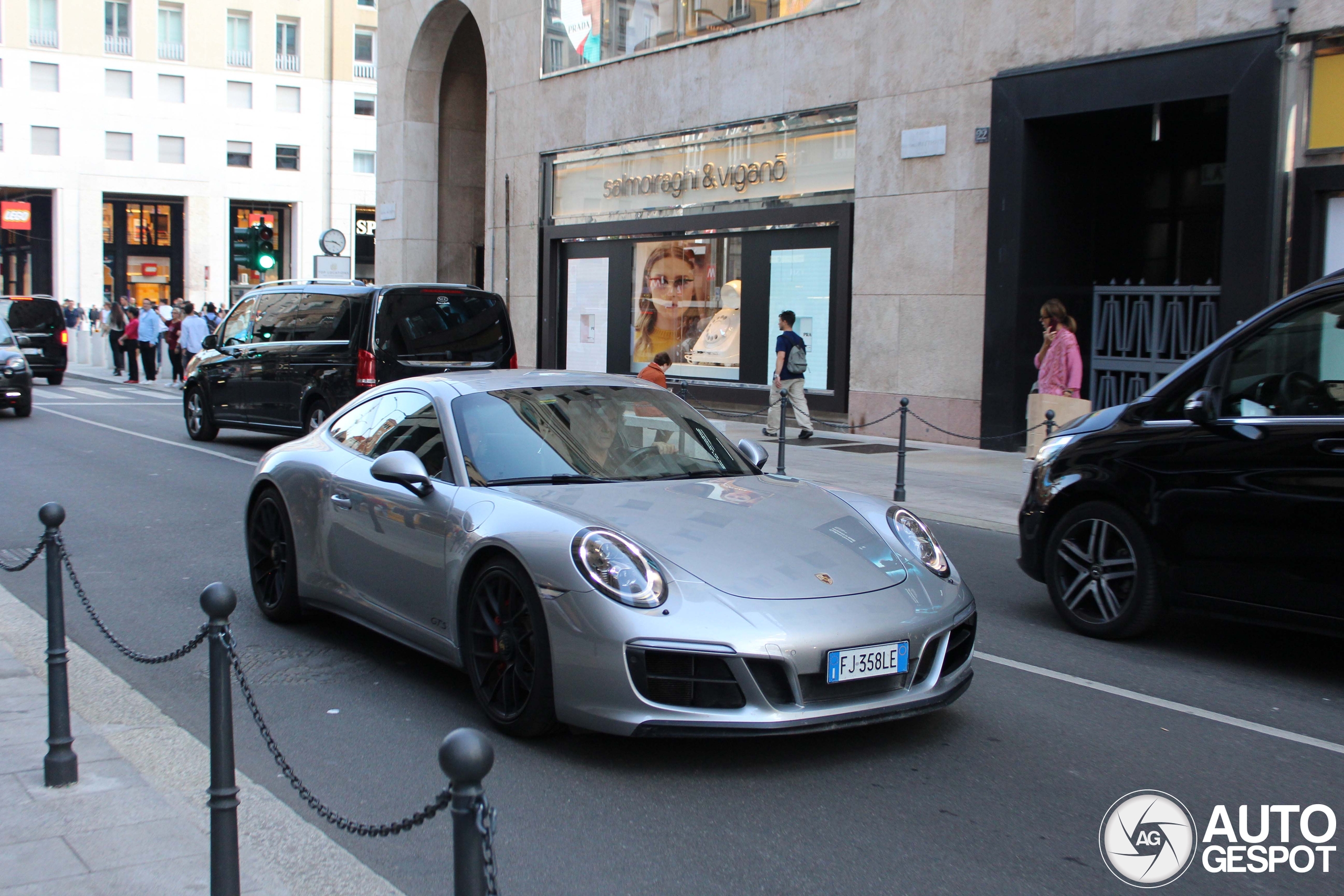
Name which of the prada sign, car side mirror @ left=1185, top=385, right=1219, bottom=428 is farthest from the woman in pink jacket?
car side mirror @ left=1185, top=385, right=1219, bottom=428

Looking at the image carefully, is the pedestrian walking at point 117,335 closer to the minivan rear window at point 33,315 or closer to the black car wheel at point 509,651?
the minivan rear window at point 33,315

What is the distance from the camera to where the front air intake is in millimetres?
4258

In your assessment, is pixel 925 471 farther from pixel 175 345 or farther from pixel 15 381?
pixel 175 345

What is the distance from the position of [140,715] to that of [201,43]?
199 ft

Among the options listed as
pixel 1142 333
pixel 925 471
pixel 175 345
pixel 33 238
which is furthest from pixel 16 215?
pixel 1142 333

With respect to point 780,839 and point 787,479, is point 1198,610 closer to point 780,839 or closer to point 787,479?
point 787,479

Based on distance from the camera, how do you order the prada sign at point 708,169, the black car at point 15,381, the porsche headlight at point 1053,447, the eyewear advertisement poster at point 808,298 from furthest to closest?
1. the eyewear advertisement poster at point 808,298
2. the prada sign at point 708,169
3. the black car at point 15,381
4. the porsche headlight at point 1053,447

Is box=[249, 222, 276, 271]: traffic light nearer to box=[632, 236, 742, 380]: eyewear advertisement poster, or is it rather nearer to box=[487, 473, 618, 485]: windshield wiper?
box=[632, 236, 742, 380]: eyewear advertisement poster

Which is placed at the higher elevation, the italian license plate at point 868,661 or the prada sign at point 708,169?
the prada sign at point 708,169

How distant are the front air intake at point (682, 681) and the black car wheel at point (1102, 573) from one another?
293 centimetres

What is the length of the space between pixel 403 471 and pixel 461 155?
2597 cm

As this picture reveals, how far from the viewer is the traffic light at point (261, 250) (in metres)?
23.8

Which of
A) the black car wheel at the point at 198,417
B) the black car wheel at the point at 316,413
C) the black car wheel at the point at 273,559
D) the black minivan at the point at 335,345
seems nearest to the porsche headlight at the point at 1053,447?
the black car wheel at the point at 273,559

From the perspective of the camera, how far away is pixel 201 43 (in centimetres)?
5888
